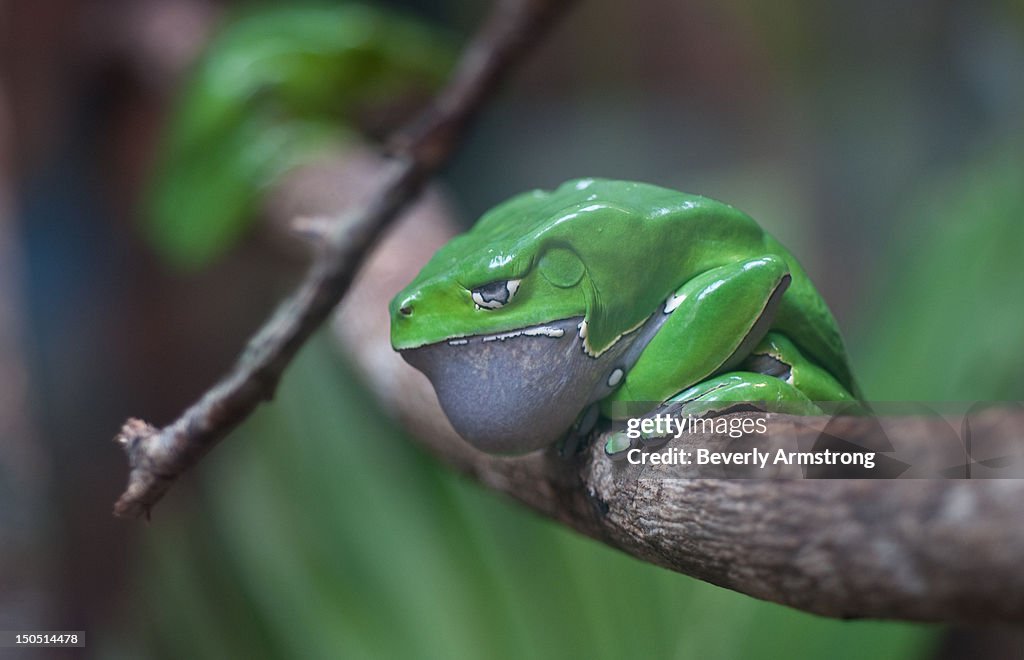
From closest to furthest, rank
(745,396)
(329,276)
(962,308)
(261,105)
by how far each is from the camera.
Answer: (745,396)
(329,276)
(962,308)
(261,105)

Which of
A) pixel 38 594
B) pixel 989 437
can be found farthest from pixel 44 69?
pixel 989 437

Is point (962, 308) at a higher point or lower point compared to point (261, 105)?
lower

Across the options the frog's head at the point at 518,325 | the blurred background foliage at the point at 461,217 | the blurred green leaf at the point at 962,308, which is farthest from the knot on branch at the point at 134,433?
the blurred green leaf at the point at 962,308

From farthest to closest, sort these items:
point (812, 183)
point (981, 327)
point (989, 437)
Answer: point (812, 183)
point (981, 327)
point (989, 437)

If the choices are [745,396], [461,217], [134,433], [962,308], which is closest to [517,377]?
[745,396]

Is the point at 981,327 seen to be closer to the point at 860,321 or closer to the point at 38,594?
the point at 860,321

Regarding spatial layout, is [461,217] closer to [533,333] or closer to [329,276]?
[329,276]
